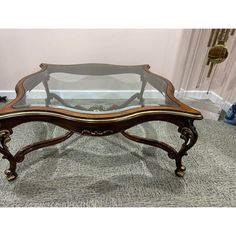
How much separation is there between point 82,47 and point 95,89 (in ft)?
2.01

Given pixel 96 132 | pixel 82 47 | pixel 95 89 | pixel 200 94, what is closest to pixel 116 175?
pixel 96 132

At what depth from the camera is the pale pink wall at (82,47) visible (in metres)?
1.53

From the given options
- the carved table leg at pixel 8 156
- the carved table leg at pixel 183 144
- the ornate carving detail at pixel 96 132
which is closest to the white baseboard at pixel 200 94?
the carved table leg at pixel 183 144

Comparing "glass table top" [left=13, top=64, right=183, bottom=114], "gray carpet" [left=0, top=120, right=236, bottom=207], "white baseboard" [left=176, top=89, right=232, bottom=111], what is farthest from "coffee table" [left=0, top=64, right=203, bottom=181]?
"white baseboard" [left=176, top=89, right=232, bottom=111]

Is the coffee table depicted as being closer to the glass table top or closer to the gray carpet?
the glass table top

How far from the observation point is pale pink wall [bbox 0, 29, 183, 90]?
1.53 meters

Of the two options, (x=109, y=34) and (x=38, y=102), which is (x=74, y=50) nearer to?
(x=109, y=34)

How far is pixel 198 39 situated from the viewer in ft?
5.44

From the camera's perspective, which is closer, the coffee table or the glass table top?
the coffee table

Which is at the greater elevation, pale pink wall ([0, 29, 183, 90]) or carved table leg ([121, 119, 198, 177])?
pale pink wall ([0, 29, 183, 90])

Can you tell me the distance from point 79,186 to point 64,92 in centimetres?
53

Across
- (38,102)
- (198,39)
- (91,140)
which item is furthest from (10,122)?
(198,39)

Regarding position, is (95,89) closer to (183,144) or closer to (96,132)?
(96,132)

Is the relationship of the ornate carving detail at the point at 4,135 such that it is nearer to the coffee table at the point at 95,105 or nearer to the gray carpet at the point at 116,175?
the coffee table at the point at 95,105
